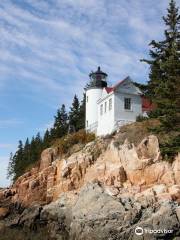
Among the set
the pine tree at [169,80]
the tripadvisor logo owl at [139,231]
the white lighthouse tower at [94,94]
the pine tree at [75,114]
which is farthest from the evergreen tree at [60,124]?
the tripadvisor logo owl at [139,231]

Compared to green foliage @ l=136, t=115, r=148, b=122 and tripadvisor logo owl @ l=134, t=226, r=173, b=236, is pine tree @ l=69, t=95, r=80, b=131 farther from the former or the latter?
tripadvisor logo owl @ l=134, t=226, r=173, b=236

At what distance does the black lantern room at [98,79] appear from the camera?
137ft

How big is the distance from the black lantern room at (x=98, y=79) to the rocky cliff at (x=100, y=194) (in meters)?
9.69

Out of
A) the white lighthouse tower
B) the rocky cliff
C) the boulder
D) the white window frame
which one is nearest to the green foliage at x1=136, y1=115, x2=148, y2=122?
the white window frame

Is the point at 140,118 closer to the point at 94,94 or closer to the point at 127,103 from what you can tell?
the point at 127,103

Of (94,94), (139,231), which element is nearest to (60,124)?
(94,94)

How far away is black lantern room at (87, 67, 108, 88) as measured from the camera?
137 ft

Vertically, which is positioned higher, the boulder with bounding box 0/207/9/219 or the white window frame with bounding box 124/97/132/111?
the white window frame with bounding box 124/97/132/111

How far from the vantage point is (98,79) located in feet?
138

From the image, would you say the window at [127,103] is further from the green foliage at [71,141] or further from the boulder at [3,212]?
the boulder at [3,212]

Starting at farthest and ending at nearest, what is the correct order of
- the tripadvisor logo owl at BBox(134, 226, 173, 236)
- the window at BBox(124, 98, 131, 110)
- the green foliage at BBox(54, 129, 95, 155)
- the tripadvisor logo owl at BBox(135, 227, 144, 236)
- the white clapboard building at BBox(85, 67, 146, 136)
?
the window at BBox(124, 98, 131, 110) → the white clapboard building at BBox(85, 67, 146, 136) → the green foliage at BBox(54, 129, 95, 155) → the tripadvisor logo owl at BBox(135, 227, 144, 236) → the tripadvisor logo owl at BBox(134, 226, 173, 236)

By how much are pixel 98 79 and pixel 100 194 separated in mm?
18569

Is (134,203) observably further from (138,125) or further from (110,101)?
(110,101)

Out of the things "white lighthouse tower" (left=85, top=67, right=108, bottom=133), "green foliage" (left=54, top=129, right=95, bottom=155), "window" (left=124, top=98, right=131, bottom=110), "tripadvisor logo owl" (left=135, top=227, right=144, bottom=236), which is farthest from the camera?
"white lighthouse tower" (left=85, top=67, right=108, bottom=133)
